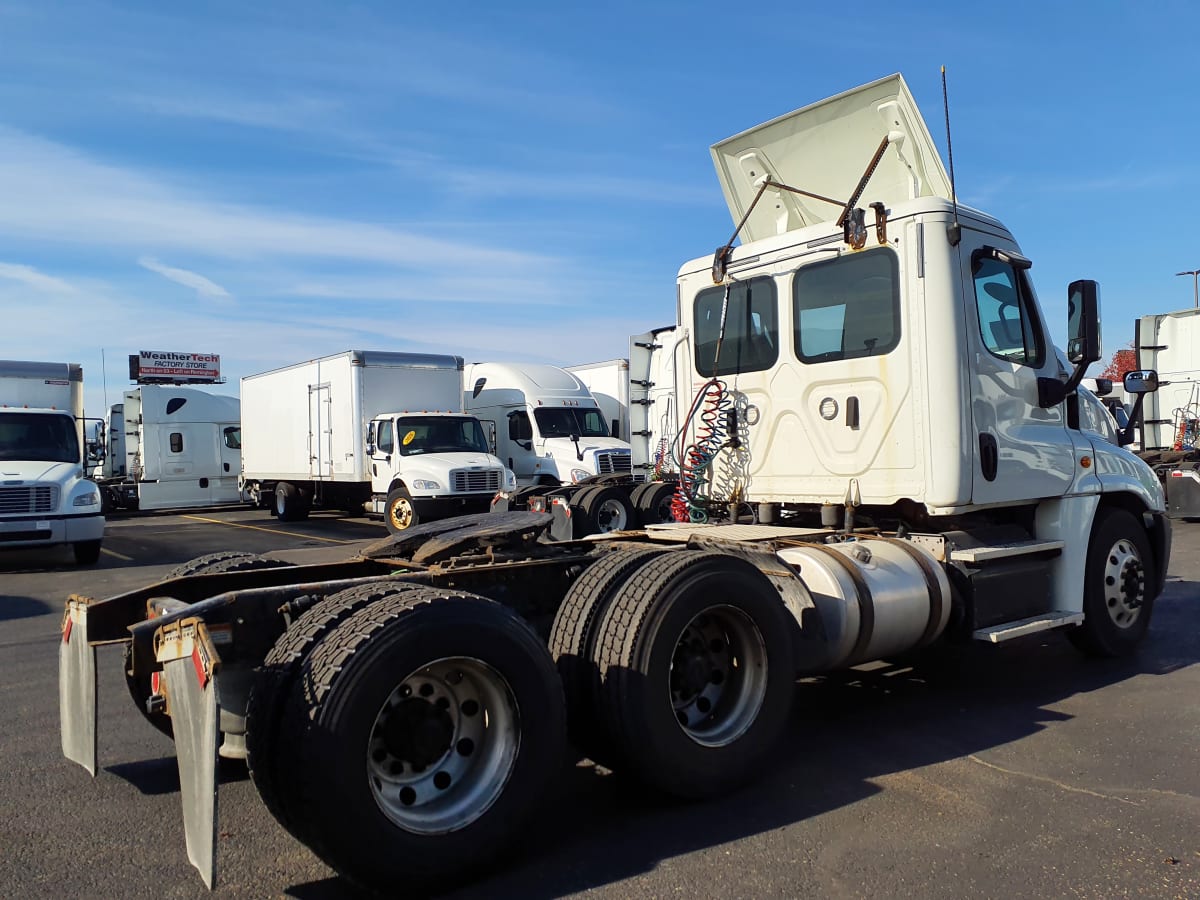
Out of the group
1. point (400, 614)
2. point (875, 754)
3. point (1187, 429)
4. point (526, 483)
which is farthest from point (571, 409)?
point (400, 614)

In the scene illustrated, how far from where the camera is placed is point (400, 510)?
58.0ft

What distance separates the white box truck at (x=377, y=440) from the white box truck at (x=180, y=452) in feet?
13.9

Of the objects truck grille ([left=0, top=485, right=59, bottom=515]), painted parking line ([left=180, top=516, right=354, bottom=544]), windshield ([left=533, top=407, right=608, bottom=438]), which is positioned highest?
windshield ([left=533, top=407, right=608, bottom=438])

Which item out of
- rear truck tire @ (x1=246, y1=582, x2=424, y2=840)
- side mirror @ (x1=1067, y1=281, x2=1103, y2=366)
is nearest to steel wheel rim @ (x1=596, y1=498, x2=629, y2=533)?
side mirror @ (x1=1067, y1=281, x2=1103, y2=366)

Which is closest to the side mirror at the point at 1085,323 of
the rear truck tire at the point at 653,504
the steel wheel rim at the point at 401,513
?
the rear truck tire at the point at 653,504

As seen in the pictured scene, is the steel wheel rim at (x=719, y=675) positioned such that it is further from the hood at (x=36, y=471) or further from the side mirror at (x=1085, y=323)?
the hood at (x=36, y=471)

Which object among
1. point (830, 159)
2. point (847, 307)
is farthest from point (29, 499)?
point (847, 307)

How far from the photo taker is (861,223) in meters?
5.92

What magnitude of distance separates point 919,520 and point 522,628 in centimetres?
353

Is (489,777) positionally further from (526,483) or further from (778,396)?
(526,483)

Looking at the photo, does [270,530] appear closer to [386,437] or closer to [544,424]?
[386,437]

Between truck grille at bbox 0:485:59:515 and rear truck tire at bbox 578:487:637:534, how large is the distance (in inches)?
292

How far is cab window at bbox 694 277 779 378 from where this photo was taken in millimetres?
6504

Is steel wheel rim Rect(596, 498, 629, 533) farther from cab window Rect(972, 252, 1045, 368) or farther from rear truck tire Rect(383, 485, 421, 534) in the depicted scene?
cab window Rect(972, 252, 1045, 368)
